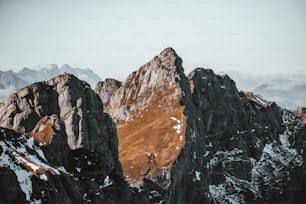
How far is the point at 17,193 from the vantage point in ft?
457

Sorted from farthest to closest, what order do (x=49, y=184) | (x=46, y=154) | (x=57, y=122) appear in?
(x=57, y=122) → (x=46, y=154) → (x=49, y=184)

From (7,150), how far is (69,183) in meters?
18.7

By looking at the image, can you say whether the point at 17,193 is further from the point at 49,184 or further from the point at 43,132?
the point at 43,132

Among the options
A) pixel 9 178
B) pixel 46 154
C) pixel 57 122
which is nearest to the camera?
pixel 9 178

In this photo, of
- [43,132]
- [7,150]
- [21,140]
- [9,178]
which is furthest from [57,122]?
[9,178]

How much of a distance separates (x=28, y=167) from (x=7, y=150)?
895 centimetres

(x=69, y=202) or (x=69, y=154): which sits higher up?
(x=69, y=154)

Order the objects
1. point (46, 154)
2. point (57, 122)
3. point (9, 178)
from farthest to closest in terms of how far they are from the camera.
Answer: point (57, 122) < point (46, 154) < point (9, 178)

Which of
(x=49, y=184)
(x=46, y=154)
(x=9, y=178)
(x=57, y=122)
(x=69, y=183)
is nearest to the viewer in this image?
(x=9, y=178)

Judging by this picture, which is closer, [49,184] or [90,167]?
[49,184]

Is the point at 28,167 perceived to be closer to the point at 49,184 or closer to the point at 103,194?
the point at 49,184

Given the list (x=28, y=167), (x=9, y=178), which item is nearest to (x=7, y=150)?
(x=28, y=167)

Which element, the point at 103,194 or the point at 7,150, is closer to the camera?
the point at 7,150

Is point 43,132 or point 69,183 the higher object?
point 43,132
